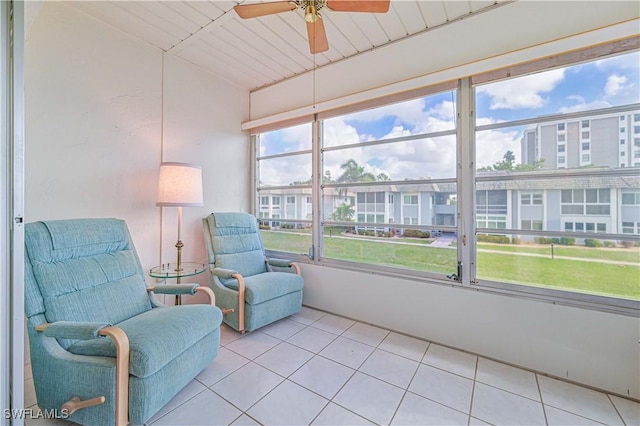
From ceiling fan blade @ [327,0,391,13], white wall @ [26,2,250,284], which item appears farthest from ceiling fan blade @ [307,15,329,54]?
white wall @ [26,2,250,284]

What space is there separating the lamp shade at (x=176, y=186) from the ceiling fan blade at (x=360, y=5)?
1.86 meters

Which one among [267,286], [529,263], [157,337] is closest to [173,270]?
[267,286]

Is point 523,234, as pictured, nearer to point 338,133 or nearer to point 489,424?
point 489,424

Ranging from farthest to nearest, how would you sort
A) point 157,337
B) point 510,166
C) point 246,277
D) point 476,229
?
point 246,277, point 476,229, point 510,166, point 157,337

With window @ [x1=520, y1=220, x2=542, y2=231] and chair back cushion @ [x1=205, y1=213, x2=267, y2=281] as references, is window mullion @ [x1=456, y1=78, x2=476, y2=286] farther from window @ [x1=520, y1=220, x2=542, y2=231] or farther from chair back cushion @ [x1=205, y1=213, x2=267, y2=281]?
chair back cushion @ [x1=205, y1=213, x2=267, y2=281]

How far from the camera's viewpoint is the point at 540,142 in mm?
2098

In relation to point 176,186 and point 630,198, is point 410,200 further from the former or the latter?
point 176,186

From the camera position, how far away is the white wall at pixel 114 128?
6.95 ft

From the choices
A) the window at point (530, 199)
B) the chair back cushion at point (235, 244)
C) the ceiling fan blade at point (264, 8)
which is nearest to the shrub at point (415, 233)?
the window at point (530, 199)

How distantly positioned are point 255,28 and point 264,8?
0.88m

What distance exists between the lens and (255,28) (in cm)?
249

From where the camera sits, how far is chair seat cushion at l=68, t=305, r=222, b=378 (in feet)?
4.70

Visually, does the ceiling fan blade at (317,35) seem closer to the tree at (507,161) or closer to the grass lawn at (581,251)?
the tree at (507,161)

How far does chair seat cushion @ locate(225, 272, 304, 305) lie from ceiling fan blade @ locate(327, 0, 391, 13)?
7.50 ft
